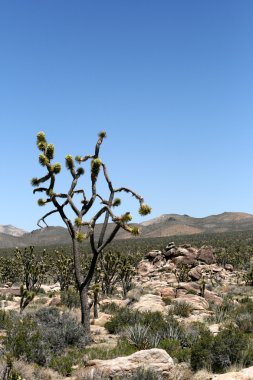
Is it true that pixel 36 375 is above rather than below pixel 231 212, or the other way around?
below

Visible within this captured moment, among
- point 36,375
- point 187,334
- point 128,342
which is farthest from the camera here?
point 187,334

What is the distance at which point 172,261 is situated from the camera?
41.6 meters

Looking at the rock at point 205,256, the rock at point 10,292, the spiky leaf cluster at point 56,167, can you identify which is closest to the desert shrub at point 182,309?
the spiky leaf cluster at point 56,167

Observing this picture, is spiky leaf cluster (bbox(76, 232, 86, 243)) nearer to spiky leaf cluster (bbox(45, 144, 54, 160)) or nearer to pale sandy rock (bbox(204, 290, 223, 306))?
spiky leaf cluster (bbox(45, 144, 54, 160))

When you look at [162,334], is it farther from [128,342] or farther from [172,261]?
[172,261]

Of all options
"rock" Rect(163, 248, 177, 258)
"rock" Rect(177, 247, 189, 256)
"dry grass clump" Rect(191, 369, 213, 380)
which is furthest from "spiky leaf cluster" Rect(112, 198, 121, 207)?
"rock" Rect(163, 248, 177, 258)

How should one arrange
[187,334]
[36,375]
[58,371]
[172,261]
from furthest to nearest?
1. [172,261]
2. [187,334]
3. [58,371]
4. [36,375]

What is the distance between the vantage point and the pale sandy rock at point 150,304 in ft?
59.2

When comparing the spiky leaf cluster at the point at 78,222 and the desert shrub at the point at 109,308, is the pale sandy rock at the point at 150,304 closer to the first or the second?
the desert shrub at the point at 109,308

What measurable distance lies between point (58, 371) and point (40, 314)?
15.2ft

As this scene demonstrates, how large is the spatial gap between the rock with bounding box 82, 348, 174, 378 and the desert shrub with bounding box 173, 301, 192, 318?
8.99m

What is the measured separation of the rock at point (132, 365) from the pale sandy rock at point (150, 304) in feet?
29.5

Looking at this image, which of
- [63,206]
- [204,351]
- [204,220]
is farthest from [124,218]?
[204,220]

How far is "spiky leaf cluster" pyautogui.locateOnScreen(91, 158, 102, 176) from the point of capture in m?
13.9
